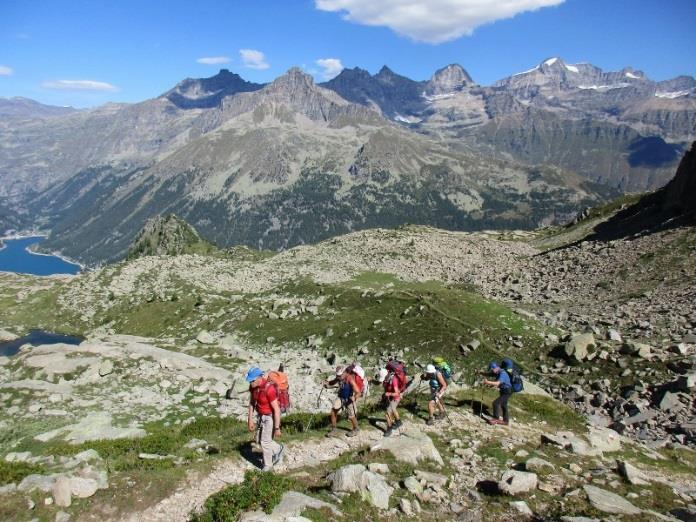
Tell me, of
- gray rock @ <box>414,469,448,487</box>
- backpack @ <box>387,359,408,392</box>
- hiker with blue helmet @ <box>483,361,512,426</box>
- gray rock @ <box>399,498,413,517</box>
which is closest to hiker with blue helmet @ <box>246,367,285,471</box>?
gray rock @ <box>399,498,413,517</box>

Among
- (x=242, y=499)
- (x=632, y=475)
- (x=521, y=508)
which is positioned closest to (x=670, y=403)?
(x=632, y=475)

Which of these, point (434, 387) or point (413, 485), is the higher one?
point (434, 387)

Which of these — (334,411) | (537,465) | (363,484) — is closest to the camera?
(363,484)

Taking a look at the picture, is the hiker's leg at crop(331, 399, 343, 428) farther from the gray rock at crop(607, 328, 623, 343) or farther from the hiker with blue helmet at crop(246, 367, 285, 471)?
the gray rock at crop(607, 328, 623, 343)

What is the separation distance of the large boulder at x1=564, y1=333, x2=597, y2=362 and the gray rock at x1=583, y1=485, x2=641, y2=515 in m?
17.6

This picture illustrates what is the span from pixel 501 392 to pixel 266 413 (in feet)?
37.0

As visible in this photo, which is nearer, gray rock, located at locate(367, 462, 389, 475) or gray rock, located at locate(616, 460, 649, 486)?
gray rock, located at locate(367, 462, 389, 475)

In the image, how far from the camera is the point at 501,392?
22172mm

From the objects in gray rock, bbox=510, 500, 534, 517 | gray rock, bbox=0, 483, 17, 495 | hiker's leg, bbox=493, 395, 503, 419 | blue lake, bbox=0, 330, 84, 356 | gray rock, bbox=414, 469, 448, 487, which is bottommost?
blue lake, bbox=0, 330, 84, 356

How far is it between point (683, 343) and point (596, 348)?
17.6 feet

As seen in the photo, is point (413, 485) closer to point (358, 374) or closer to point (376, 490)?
point (376, 490)

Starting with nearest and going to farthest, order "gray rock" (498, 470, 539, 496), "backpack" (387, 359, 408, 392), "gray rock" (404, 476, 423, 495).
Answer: "gray rock" (404, 476, 423, 495)
"gray rock" (498, 470, 539, 496)
"backpack" (387, 359, 408, 392)

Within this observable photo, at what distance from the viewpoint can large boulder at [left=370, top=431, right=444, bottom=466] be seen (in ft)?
57.1

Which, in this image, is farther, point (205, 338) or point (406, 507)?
point (205, 338)
